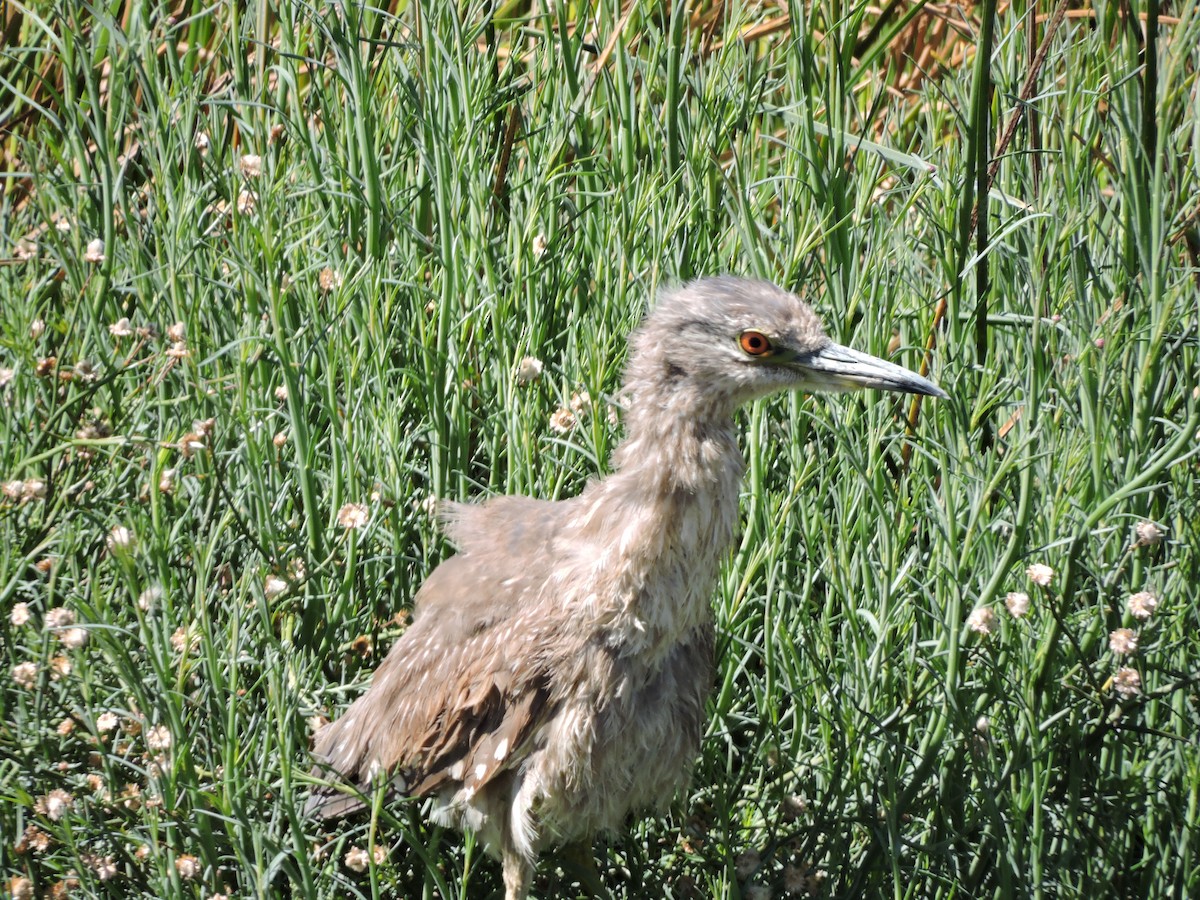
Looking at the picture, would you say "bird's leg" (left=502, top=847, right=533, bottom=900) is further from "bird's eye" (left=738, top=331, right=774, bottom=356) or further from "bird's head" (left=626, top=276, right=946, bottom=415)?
"bird's eye" (left=738, top=331, right=774, bottom=356)

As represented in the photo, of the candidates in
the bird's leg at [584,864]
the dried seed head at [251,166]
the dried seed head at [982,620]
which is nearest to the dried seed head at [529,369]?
the dried seed head at [251,166]

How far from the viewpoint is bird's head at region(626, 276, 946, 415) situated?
2936 mm

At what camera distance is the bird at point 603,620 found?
295cm

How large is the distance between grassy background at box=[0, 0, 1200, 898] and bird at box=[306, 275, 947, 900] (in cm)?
20

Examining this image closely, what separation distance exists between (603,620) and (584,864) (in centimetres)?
74

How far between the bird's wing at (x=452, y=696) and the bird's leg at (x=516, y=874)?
0.20m

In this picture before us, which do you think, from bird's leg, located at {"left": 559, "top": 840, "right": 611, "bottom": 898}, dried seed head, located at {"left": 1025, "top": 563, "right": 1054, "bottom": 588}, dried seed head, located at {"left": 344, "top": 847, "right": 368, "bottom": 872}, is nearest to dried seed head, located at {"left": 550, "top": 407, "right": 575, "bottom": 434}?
bird's leg, located at {"left": 559, "top": 840, "right": 611, "bottom": 898}

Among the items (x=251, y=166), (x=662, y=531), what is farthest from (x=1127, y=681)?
(x=251, y=166)

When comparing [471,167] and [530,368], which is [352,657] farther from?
[471,167]

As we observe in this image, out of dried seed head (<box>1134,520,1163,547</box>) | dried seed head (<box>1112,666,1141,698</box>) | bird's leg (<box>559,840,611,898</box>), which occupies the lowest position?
bird's leg (<box>559,840,611,898</box>)

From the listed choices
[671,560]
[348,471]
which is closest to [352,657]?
[348,471]

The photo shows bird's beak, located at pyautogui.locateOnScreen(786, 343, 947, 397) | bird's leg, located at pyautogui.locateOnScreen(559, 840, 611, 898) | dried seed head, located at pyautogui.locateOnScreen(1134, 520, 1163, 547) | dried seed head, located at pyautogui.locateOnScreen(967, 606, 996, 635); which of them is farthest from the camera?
bird's leg, located at pyautogui.locateOnScreen(559, 840, 611, 898)

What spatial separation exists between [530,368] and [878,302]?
947 mm

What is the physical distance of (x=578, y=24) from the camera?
414cm
